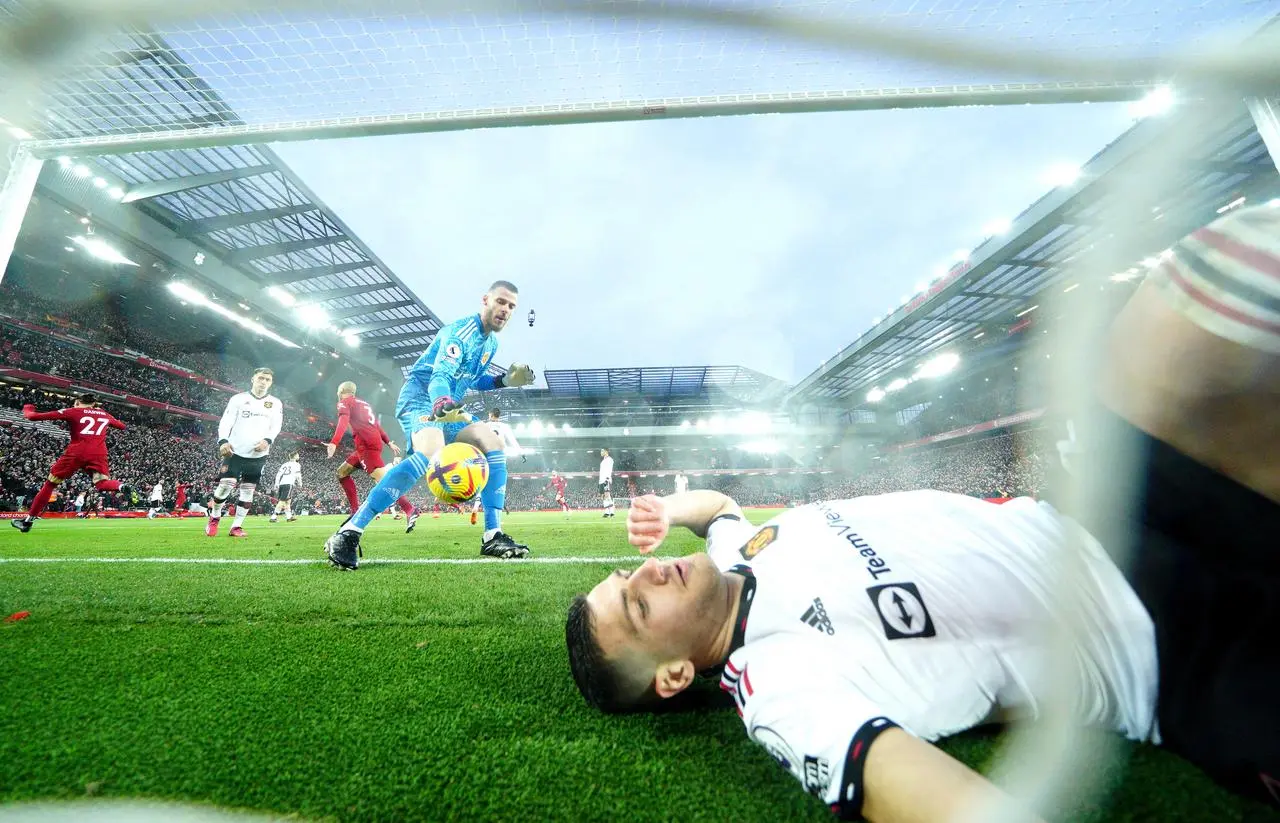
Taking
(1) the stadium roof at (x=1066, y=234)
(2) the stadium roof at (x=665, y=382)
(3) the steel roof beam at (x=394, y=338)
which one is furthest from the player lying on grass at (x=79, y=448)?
(2) the stadium roof at (x=665, y=382)

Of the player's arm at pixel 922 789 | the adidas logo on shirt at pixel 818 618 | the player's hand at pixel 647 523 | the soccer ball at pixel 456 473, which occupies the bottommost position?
the player's arm at pixel 922 789

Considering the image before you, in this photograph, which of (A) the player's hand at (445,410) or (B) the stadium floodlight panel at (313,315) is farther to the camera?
(B) the stadium floodlight panel at (313,315)

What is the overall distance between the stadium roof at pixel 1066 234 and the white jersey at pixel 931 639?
686 millimetres

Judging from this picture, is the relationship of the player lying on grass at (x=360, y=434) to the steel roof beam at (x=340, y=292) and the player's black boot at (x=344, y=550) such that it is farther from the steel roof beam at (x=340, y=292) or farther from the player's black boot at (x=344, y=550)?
the steel roof beam at (x=340, y=292)

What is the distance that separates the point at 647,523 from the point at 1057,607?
131 centimetres

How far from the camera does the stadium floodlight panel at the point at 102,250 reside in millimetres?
14781

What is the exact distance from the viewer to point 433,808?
920mm

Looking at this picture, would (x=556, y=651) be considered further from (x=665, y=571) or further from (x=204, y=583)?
(x=204, y=583)


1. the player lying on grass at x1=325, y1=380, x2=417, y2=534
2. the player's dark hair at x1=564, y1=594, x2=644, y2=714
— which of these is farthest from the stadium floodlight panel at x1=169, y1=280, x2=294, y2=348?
the player's dark hair at x1=564, y1=594, x2=644, y2=714

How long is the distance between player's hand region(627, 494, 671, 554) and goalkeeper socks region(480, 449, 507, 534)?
2.42 metres

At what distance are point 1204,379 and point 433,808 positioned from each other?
1.63 metres

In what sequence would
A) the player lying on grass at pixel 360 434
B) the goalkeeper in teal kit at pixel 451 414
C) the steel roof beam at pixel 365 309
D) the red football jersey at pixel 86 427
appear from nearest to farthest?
the goalkeeper in teal kit at pixel 451 414 → the player lying on grass at pixel 360 434 → the red football jersey at pixel 86 427 → the steel roof beam at pixel 365 309

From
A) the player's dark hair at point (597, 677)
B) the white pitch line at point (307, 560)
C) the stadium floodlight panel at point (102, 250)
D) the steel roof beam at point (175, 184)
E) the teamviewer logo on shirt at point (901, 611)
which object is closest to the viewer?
the teamviewer logo on shirt at point (901, 611)

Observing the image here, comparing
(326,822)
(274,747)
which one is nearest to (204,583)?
(274,747)
